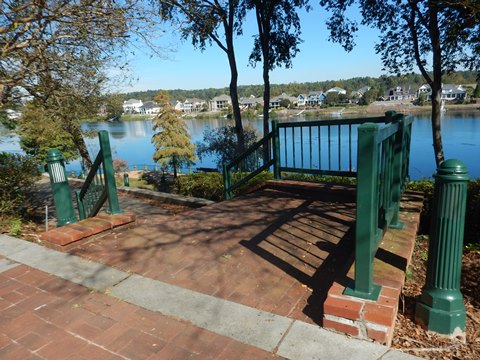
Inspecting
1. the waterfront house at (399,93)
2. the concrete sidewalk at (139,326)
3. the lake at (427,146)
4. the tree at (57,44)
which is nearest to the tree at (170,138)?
the lake at (427,146)

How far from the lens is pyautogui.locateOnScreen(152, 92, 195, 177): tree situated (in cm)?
2805

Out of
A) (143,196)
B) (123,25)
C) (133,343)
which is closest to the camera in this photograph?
(133,343)

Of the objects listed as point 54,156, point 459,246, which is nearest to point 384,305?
point 459,246

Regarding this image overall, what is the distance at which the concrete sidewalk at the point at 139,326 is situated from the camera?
6.54 feet

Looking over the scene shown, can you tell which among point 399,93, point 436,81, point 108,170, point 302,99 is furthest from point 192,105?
point 108,170

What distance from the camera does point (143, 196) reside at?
31.6 ft

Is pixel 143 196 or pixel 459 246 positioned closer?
pixel 459 246

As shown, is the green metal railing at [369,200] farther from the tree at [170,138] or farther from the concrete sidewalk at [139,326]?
the tree at [170,138]

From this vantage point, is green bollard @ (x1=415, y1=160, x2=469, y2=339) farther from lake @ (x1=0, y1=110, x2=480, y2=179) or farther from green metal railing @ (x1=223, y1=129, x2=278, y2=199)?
lake @ (x1=0, y1=110, x2=480, y2=179)

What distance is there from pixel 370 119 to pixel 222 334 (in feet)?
10.4

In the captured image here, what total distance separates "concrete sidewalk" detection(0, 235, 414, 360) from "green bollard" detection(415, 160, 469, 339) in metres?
0.43

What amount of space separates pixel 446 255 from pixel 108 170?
361 centimetres

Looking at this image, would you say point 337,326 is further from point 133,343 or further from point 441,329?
point 133,343

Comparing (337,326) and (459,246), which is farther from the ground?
(459,246)
